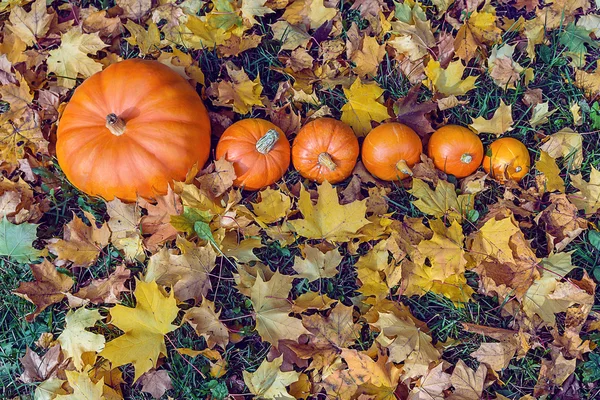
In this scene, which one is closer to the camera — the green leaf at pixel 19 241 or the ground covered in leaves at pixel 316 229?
the ground covered in leaves at pixel 316 229

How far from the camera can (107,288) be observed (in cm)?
278

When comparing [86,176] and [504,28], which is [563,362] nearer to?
[504,28]

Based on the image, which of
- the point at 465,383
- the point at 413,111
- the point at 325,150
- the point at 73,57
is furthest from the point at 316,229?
the point at 73,57

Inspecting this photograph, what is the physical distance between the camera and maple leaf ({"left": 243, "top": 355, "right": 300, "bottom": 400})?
2.50 m

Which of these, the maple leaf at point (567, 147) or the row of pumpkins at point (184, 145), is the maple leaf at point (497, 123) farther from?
the maple leaf at point (567, 147)

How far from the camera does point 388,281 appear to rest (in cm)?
273

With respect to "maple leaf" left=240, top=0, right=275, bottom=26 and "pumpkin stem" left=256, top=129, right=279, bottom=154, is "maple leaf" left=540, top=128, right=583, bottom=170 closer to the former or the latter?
"pumpkin stem" left=256, top=129, right=279, bottom=154

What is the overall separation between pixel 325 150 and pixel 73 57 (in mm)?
1634

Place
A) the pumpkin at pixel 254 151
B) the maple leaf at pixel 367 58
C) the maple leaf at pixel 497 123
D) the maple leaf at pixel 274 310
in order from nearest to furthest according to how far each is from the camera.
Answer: the maple leaf at pixel 274 310 < the pumpkin at pixel 254 151 < the maple leaf at pixel 497 123 < the maple leaf at pixel 367 58

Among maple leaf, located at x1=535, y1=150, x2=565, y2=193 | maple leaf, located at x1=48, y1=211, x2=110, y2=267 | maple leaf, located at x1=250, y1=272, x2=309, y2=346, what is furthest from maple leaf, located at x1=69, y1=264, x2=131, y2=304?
maple leaf, located at x1=535, y1=150, x2=565, y2=193

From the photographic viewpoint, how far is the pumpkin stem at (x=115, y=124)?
2.55 metres

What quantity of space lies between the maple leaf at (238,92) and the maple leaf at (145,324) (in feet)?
3.84

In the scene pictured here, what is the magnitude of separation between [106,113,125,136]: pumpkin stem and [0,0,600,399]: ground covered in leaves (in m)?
0.38

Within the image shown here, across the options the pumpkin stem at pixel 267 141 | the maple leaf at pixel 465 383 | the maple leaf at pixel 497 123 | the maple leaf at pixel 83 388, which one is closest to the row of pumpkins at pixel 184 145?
the pumpkin stem at pixel 267 141
